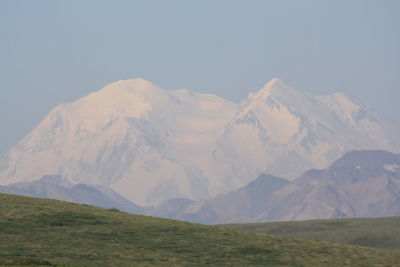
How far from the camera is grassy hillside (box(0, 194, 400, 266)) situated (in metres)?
48.2

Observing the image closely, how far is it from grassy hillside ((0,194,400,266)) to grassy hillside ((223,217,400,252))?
1823 cm

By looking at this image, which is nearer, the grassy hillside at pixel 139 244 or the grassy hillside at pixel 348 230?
the grassy hillside at pixel 139 244

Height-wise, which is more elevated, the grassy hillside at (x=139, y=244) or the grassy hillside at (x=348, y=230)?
the grassy hillside at (x=348, y=230)

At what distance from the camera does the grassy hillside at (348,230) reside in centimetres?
7831

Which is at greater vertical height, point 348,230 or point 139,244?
point 348,230

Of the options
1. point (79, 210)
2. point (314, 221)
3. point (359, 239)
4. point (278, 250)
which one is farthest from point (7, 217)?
point (314, 221)

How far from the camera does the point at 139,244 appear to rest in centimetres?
5388

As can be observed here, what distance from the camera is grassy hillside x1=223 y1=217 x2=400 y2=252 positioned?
78.3 m

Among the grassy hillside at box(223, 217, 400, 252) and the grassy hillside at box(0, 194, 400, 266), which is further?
the grassy hillside at box(223, 217, 400, 252)

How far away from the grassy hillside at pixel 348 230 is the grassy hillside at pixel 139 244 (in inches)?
718

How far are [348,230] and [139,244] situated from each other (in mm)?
36708

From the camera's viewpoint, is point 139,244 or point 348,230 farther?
point 348,230

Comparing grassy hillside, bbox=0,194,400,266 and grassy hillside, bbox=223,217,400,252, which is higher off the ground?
grassy hillside, bbox=223,217,400,252

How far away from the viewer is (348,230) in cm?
8350
